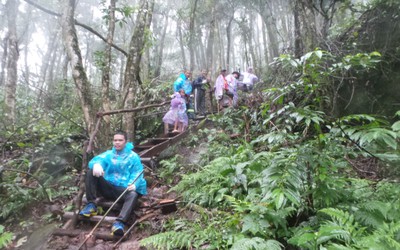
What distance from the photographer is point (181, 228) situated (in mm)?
3717

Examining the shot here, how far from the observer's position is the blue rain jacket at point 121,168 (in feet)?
15.5

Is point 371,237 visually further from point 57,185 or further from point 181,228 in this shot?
point 57,185

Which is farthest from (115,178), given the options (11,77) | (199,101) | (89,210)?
(11,77)

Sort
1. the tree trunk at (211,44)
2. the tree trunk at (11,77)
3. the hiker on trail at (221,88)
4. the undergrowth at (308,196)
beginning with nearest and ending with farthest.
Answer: the undergrowth at (308,196), the tree trunk at (11,77), the hiker on trail at (221,88), the tree trunk at (211,44)

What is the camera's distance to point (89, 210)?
4.40m

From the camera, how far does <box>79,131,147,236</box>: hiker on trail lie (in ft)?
14.4

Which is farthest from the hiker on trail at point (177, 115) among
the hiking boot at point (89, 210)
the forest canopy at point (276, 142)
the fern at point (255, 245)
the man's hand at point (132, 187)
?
the fern at point (255, 245)

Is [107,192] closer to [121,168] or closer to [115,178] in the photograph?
[115,178]

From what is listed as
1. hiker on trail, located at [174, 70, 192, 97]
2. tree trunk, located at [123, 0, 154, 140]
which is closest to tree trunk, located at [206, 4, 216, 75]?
hiker on trail, located at [174, 70, 192, 97]

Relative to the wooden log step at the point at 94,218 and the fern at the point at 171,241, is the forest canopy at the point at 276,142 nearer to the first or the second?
the fern at the point at 171,241

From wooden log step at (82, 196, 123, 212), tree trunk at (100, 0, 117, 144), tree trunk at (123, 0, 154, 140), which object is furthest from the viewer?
tree trunk at (123, 0, 154, 140)

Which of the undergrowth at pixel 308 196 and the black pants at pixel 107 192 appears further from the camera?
the black pants at pixel 107 192

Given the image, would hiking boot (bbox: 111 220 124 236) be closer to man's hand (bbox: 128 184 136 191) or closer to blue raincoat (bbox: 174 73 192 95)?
man's hand (bbox: 128 184 136 191)

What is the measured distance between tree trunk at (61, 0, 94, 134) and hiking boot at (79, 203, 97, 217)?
2.54m
